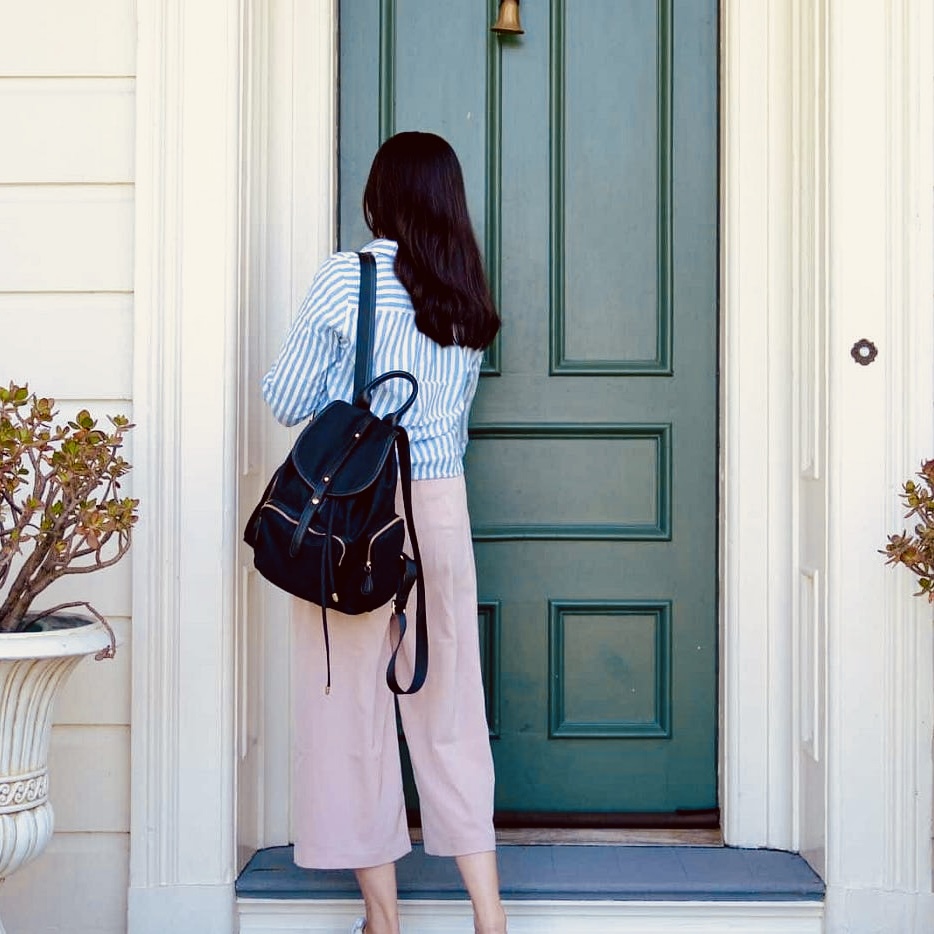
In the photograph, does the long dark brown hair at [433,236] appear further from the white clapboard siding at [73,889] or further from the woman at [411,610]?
the white clapboard siding at [73,889]

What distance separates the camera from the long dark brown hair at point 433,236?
2.38m

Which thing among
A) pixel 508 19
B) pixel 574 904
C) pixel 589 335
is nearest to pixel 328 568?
pixel 574 904

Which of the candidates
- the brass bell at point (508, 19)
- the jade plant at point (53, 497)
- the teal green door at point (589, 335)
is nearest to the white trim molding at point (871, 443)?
the teal green door at point (589, 335)

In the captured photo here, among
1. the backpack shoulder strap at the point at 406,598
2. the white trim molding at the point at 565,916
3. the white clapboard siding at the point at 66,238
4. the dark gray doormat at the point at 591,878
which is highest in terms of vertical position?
the white clapboard siding at the point at 66,238

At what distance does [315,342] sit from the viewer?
7.71 feet

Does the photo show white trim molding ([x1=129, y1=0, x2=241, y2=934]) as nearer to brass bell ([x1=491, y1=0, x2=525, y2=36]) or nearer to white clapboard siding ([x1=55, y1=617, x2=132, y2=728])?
white clapboard siding ([x1=55, y1=617, x2=132, y2=728])

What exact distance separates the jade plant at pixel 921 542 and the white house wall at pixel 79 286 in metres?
1.57

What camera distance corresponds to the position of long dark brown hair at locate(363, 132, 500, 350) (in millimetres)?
2381

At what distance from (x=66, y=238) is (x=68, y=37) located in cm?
43

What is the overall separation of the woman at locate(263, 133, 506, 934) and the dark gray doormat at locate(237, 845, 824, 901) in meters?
0.28

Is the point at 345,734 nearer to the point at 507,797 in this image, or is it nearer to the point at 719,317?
the point at 507,797

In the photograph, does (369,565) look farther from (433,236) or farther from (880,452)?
(880,452)

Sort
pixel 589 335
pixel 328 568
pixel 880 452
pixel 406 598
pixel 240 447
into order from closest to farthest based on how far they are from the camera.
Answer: pixel 328 568, pixel 406 598, pixel 880 452, pixel 240 447, pixel 589 335

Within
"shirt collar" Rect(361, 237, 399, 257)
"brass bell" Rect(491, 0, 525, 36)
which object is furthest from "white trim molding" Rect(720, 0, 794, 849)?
"shirt collar" Rect(361, 237, 399, 257)
